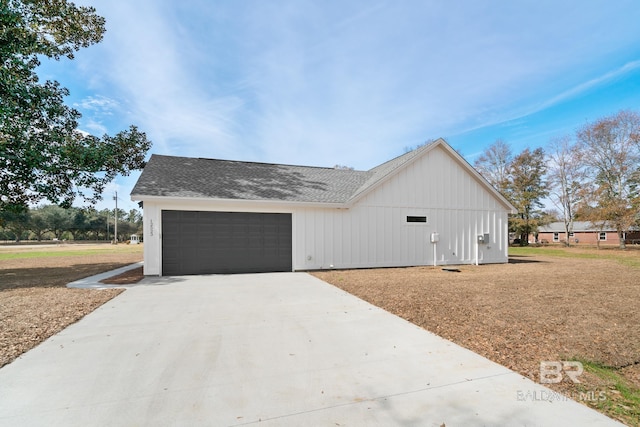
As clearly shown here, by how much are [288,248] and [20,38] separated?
1207 centimetres

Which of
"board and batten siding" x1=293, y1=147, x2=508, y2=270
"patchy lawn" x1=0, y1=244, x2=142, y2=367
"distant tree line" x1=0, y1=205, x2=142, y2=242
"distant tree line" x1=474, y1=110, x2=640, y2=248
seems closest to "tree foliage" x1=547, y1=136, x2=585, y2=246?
"distant tree line" x1=474, y1=110, x2=640, y2=248

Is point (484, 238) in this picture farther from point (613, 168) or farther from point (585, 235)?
point (585, 235)

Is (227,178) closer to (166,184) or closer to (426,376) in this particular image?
(166,184)

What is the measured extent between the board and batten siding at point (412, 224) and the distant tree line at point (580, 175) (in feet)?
72.4

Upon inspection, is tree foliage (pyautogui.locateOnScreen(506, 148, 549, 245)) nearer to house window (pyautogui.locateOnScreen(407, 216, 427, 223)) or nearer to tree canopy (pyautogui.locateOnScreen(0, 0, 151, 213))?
house window (pyautogui.locateOnScreen(407, 216, 427, 223))

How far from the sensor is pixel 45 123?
37.9 ft

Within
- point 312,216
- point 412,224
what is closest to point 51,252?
point 312,216

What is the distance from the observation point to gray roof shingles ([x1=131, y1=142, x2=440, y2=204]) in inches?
423

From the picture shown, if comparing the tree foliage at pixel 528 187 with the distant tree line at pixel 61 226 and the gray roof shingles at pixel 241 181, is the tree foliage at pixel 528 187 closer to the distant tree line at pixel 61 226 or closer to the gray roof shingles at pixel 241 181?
the gray roof shingles at pixel 241 181

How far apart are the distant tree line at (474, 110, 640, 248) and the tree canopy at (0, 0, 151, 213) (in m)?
38.4

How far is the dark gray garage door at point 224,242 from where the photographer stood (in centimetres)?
1034

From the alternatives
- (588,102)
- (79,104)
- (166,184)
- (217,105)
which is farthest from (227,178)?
(588,102)

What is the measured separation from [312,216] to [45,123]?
11.2m

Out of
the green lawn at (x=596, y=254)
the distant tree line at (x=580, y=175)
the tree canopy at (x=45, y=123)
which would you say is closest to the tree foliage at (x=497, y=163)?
the distant tree line at (x=580, y=175)
